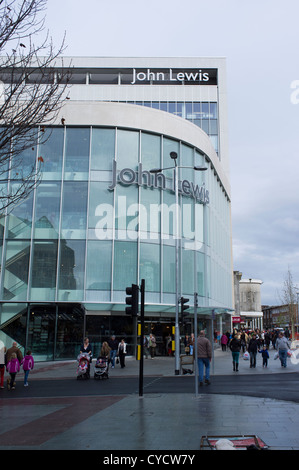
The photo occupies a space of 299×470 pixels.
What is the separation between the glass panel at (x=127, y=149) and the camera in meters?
27.9

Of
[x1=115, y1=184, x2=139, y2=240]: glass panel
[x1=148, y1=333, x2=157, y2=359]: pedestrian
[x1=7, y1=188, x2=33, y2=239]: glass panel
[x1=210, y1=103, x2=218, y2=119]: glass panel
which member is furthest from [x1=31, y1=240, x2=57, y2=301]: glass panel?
[x1=210, y1=103, x2=218, y2=119]: glass panel

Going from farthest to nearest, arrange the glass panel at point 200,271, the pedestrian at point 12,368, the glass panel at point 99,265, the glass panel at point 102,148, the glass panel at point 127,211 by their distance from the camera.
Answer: the glass panel at point 200,271, the glass panel at point 102,148, the glass panel at point 127,211, the glass panel at point 99,265, the pedestrian at point 12,368

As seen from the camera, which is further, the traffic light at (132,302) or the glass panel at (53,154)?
the glass panel at (53,154)

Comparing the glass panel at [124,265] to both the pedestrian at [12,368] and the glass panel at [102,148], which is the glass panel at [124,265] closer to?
the glass panel at [102,148]

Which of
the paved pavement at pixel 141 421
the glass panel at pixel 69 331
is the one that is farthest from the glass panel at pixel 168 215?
the paved pavement at pixel 141 421

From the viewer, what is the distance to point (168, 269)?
92.3 ft

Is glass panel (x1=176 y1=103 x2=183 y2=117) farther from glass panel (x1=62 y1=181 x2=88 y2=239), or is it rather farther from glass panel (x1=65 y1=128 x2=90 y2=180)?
glass panel (x1=62 y1=181 x2=88 y2=239)

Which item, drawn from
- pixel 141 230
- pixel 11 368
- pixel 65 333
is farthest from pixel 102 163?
pixel 11 368

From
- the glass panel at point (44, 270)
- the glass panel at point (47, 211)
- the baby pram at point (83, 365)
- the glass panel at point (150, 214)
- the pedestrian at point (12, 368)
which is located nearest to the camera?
the pedestrian at point (12, 368)

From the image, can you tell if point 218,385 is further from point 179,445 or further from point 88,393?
point 179,445

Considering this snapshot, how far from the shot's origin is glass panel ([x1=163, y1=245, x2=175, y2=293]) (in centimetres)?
2784

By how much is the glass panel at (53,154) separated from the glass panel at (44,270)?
425 centimetres
